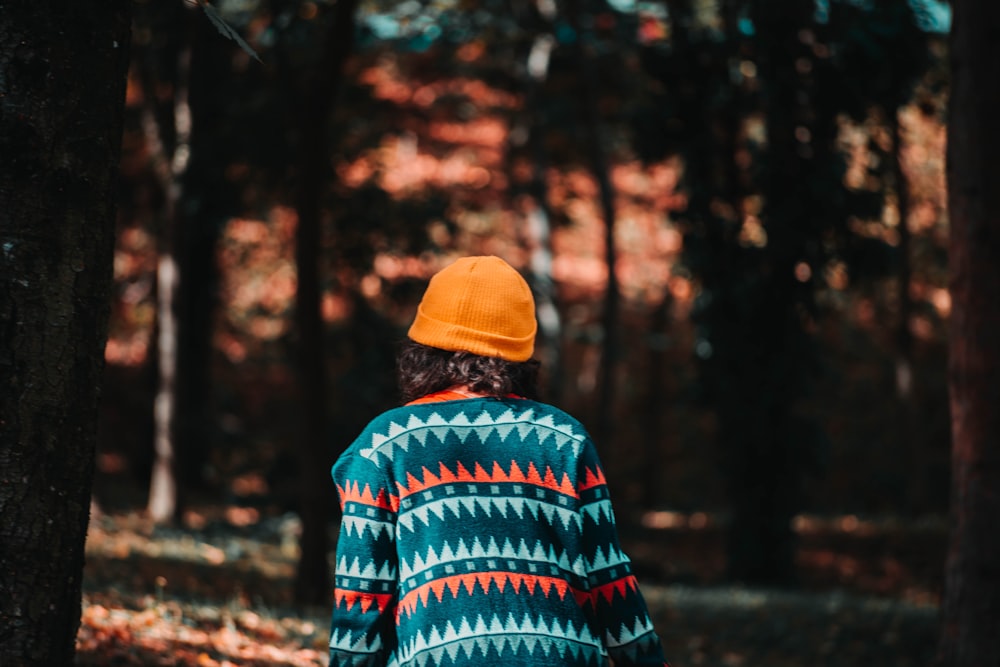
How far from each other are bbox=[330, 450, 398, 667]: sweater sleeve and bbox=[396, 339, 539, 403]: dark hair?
27 cm

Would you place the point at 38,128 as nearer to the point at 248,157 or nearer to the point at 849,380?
the point at 248,157

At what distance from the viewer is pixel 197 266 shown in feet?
64.3

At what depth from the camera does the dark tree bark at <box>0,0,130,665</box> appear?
3.26 m

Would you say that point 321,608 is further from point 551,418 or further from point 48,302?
point 551,418

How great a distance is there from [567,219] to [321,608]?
48.2ft

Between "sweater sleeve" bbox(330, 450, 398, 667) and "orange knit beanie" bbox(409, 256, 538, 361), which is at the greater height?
"orange knit beanie" bbox(409, 256, 538, 361)

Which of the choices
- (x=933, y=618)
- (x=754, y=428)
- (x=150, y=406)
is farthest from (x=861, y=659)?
(x=150, y=406)

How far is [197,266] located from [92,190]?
16661mm

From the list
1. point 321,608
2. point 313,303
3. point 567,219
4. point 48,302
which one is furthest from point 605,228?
point 48,302

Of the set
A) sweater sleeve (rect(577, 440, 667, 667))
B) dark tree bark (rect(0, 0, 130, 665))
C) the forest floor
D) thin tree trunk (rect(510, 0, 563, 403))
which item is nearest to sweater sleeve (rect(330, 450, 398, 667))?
sweater sleeve (rect(577, 440, 667, 667))

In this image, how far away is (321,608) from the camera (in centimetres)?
878

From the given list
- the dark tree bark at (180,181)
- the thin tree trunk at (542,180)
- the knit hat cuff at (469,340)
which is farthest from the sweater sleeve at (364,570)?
the thin tree trunk at (542,180)

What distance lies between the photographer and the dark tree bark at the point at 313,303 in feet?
28.2

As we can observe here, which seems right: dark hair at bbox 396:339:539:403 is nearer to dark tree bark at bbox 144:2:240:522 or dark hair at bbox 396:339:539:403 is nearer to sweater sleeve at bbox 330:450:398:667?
sweater sleeve at bbox 330:450:398:667
